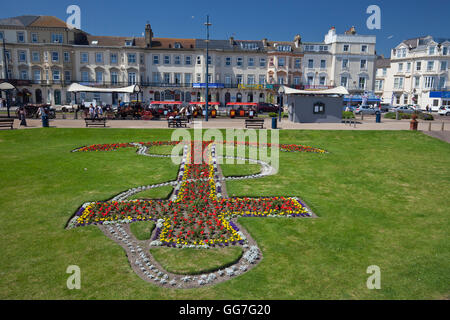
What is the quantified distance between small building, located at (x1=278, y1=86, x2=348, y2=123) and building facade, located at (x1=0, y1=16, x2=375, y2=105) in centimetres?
2748

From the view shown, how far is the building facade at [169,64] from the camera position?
5916 cm

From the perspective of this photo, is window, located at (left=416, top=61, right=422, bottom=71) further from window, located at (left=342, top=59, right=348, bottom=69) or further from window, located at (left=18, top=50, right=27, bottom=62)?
window, located at (left=18, top=50, right=27, bottom=62)

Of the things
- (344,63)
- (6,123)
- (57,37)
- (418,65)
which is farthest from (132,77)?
(418,65)

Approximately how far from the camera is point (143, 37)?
6356 centimetres

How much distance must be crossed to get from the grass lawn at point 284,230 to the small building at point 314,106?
16.6 metres

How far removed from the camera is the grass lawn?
256 inches

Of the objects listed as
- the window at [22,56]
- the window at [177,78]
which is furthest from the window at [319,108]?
the window at [22,56]

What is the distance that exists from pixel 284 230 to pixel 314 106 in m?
27.3

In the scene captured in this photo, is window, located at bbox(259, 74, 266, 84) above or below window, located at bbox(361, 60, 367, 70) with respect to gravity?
below

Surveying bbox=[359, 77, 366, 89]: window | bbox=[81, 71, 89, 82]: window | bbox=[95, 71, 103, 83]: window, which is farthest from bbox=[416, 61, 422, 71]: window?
bbox=[81, 71, 89, 82]: window

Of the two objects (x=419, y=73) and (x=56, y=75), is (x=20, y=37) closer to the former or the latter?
(x=56, y=75)

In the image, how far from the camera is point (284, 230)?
909 centimetres

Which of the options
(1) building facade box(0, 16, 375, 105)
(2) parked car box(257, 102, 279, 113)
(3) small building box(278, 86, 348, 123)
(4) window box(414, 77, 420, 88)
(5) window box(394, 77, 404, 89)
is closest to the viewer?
(3) small building box(278, 86, 348, 123)
